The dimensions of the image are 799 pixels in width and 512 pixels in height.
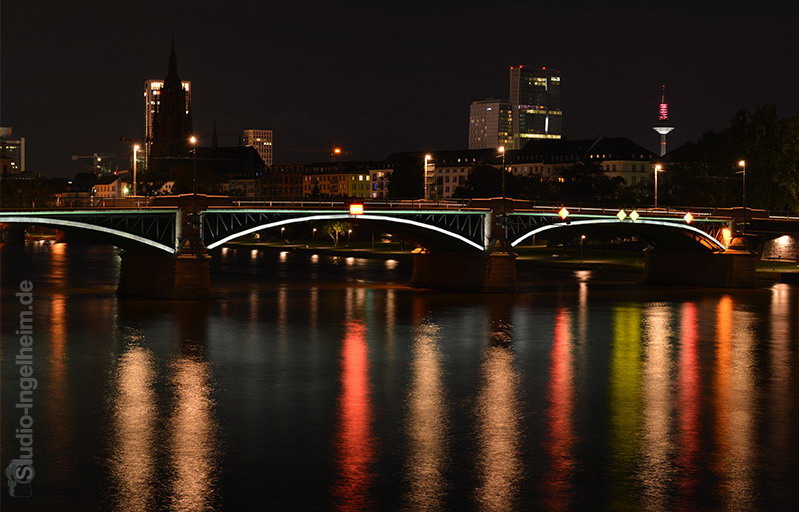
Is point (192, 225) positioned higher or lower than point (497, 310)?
higher

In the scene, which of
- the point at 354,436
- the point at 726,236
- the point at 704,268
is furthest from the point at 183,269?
the point at 726,236

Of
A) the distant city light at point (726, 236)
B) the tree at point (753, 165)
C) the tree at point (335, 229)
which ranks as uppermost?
the tree at point (753, 165)

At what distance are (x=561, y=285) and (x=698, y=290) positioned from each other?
429 inches

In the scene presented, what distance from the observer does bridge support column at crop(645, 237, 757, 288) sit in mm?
90938

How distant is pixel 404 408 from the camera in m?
32.0

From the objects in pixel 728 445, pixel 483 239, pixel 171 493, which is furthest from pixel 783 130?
pixel 171 493

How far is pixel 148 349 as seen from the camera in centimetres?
4581

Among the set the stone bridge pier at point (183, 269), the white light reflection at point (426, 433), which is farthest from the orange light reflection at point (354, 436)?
the stone bridge pier at point (183, 269)

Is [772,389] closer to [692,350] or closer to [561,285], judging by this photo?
[692,350]

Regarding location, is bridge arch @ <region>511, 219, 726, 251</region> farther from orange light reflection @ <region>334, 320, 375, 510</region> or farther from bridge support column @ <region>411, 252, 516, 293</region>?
orange light reflection @ <region>334, 320, 375, 510</region>

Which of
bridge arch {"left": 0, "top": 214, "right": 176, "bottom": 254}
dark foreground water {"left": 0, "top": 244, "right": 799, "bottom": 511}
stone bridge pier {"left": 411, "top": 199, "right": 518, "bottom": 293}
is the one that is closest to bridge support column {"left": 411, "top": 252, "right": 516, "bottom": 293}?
stone bridge pier {"left": 411, "top": 199, "right": 518, "bottom": 293}

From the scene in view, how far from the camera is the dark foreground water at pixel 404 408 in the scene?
74.5 feet

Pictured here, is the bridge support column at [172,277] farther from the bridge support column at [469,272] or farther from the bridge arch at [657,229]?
the bridge arch at [657,229]

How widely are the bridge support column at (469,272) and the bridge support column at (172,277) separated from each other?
20.6 m
